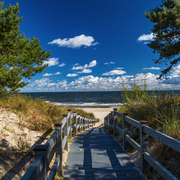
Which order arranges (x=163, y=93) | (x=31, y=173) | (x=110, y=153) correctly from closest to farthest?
(x=31, y=173) < (x=110, y=153) < (x=163, y=93)

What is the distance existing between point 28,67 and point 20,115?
594 centimetres

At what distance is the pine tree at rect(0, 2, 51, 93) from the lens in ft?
25.6

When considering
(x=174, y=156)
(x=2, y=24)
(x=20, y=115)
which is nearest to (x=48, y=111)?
(x=20, y=115)

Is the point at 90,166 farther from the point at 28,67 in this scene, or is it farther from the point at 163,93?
the point at 28,67

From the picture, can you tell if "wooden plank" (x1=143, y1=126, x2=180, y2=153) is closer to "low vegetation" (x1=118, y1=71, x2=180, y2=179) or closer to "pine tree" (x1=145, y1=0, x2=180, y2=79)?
"low vegetation" (x1=118, y1=71, x2=180, y2=179)

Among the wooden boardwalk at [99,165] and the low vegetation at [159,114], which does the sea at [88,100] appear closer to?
the low vegetation at [159,114]

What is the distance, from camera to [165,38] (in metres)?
9.05

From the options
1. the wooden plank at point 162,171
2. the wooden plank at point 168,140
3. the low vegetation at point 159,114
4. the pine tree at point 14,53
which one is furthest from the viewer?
the pine tree at point 14,53

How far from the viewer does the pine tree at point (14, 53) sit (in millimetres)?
7812

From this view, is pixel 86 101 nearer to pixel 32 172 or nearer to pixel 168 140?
pixel 168 140

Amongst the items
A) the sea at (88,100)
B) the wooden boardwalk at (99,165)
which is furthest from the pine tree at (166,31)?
the wooden boardwalk at (99,165)

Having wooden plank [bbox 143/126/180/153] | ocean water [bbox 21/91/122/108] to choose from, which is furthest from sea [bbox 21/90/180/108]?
wooden plank [bbox 143/126/180/153]

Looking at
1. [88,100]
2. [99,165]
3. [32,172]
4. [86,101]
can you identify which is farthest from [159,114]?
[88,100]

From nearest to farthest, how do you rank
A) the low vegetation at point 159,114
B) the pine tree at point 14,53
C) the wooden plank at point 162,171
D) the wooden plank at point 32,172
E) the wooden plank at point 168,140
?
A: the wooden plank at point 32,172
the wooden plank at point 168,140
the wooden plank at point 162,171
the low vegetation at point 159,114
the pine tree at point 14,53
